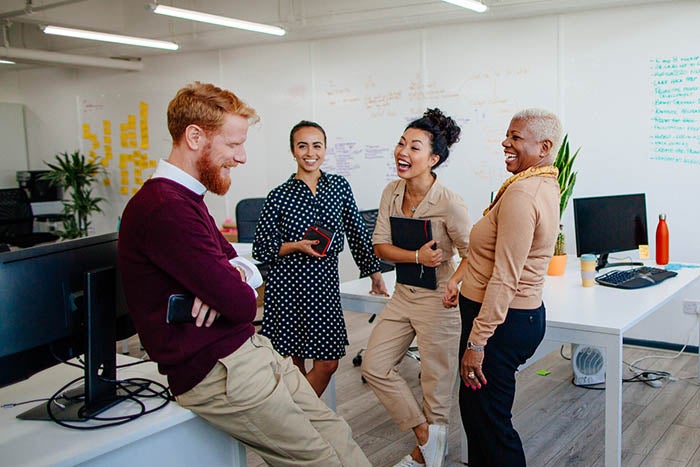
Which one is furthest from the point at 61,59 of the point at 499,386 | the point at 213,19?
the point at 499,386

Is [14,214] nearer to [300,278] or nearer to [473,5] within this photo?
[473,5]

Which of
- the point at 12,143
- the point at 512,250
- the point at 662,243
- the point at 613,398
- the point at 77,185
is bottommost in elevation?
the point at 613,398

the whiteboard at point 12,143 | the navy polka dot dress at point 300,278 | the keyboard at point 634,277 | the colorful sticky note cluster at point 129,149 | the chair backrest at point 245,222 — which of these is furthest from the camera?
the whiteboard at point 12,143

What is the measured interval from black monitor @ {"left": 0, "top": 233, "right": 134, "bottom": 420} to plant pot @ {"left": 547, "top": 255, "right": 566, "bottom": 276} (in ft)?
7.79

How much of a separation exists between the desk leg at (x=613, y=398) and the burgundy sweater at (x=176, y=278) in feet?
4.67

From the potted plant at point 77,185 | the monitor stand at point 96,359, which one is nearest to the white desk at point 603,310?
the monitor stand at point 96,359

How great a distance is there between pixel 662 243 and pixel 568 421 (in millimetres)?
1144

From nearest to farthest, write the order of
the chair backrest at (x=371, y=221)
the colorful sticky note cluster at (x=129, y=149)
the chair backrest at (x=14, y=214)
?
the chair backrest at (x=371, y=221)
the chair backrest at (x=14, y=214)
the colorful sticky note cluster at (x=129, y=149)

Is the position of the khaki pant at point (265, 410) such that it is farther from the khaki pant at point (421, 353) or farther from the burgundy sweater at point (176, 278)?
the khaki pant at point (421, 353)

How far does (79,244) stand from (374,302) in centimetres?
156

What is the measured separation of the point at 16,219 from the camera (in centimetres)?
719

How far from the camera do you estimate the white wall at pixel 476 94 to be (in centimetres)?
452

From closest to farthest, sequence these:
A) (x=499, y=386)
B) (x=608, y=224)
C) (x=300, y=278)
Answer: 1. (x=499, y=386)
2. (x=300, y=278)
3. (x=608, y=224)

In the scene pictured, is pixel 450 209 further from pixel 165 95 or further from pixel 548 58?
pixel 165 95
